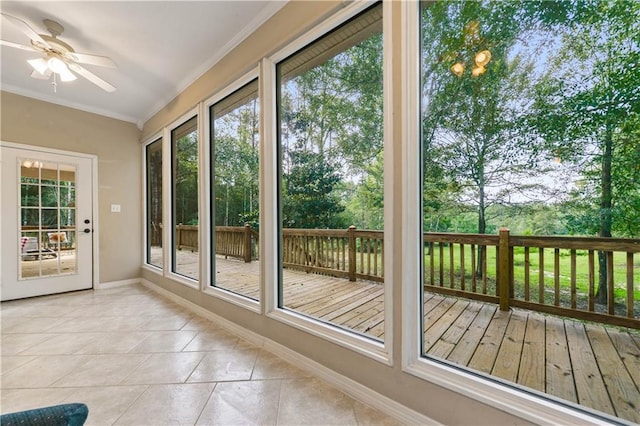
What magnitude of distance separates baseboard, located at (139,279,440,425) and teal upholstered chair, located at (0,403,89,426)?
133cm

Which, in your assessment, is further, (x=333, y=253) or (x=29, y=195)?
(x=29, y=195)

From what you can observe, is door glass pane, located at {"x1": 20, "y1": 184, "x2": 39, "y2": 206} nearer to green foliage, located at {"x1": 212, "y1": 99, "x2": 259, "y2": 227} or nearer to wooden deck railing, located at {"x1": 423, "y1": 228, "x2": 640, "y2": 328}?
green foliage, located at {"x1": 212, "y1": 99, "x2": 259, "y2": 227}

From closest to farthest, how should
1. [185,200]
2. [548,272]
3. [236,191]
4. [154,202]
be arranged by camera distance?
[548,272], [236,191], [185,200], [154,202]

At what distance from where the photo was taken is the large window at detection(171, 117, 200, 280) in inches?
125

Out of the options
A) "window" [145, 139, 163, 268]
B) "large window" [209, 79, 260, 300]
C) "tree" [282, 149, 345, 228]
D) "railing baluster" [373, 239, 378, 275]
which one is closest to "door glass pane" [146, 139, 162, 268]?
"window" [145, 139, 163, 268]

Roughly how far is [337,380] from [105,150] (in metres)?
4.59

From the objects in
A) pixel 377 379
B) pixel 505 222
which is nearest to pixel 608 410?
pixel 505 222

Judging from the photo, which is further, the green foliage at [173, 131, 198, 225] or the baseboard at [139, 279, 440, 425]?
the green foliage at [173, 131, 198, 225]

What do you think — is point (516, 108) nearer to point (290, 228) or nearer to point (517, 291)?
point (517, 291)

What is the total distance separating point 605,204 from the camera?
45.8 inches

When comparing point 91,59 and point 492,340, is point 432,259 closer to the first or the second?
point 492,340

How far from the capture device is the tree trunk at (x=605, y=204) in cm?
114

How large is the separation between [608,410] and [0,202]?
220 inches

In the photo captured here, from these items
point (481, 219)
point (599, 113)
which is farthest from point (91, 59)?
point (599, 113)
